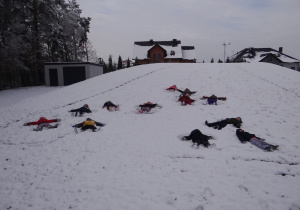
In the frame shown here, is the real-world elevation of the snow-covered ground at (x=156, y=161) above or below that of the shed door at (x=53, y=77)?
below

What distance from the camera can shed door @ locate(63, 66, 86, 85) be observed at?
29.1 metres

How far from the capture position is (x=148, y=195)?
497 cm

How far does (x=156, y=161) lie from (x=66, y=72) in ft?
87.1

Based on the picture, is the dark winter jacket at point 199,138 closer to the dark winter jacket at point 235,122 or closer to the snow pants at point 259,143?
the snow pants at point 259,143

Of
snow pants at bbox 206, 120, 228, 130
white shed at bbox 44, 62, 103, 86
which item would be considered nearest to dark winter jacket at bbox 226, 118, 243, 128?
snow pants at bbox 206, 120, 228, 130

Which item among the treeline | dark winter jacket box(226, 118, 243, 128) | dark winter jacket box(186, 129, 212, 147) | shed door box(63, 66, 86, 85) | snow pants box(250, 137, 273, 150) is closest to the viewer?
snow pants box(250, 137, 273, 150)

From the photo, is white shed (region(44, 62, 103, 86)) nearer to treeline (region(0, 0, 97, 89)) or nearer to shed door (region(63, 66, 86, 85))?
shed door (region(63, 66, 86, 85))

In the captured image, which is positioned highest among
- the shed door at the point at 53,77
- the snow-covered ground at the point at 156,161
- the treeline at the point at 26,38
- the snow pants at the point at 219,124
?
the treeline at the point at 26,38

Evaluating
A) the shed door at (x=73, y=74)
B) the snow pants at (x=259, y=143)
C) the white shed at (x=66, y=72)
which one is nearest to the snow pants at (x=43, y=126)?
the snow pants at (x=259, y=143)

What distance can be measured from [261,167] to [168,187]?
9.56ft

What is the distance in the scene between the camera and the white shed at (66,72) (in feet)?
95.1

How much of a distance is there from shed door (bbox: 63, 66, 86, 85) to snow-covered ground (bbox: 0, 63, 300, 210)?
1639 centimetres

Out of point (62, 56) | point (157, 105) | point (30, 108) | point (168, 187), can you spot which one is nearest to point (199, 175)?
point (168, 187)

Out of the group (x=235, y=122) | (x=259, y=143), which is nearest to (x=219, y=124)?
(x=235, y=122)
